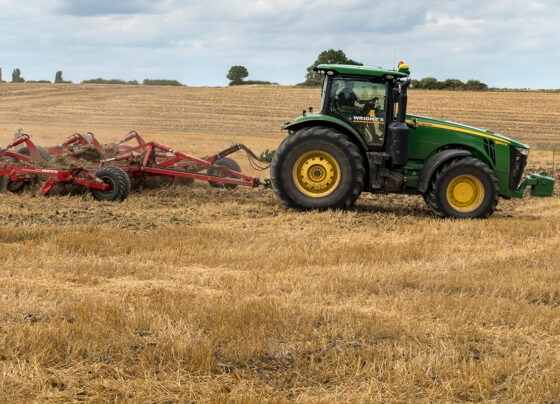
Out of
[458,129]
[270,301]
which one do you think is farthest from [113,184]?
[270,301]

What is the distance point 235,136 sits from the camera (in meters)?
23.4

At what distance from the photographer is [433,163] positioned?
9172 mm

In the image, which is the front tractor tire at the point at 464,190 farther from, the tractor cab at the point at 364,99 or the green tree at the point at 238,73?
the green tree at the point at 238,73

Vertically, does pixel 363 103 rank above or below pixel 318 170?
above

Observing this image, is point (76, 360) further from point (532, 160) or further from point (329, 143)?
point (532, 160)

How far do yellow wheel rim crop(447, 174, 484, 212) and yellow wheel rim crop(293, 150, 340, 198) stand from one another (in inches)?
60.7

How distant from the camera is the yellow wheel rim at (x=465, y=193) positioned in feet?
30.2

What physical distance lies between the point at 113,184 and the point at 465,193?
5034mm

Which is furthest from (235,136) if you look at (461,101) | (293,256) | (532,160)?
(293,256)

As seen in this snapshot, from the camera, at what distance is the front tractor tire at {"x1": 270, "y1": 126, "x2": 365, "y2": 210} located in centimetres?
932

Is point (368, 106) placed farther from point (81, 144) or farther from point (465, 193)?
point (81, 144)

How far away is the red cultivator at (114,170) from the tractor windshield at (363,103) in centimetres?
172

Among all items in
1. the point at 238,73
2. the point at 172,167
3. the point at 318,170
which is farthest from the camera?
the point at 238,73

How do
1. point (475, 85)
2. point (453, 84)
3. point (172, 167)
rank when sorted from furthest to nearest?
1. point (453, 84)
2. point (475, 85)
3. point (172, 167)
